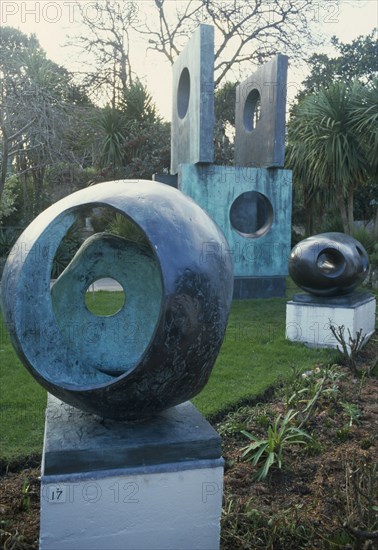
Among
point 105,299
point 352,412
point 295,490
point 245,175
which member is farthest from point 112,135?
point 295,490

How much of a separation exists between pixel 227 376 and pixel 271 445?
2147mm

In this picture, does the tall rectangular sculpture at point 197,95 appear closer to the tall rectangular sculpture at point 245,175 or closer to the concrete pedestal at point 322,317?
the tall rectangular sculpture at point 245,175

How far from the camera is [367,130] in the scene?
15195 mm

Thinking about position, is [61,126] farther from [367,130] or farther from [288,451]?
[288,451]

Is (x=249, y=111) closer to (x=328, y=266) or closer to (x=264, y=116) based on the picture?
(x=264, y=116)

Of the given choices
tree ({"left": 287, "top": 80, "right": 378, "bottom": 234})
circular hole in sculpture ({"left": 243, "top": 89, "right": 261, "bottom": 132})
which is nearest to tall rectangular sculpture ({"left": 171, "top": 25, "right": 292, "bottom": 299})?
circular hole in sculpture ({"left": 243, "top": 89, "right": 261, "bottom": 132})

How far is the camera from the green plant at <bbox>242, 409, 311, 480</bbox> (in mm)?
4094

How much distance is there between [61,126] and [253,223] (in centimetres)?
603

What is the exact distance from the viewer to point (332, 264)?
810 cm

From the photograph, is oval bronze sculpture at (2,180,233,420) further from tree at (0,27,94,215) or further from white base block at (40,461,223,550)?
tree at (0,27,94,215)

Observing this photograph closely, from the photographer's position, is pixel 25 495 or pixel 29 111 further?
pixel 29 111

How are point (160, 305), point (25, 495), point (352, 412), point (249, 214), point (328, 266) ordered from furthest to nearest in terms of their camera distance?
point (249, 214) → point (328, 266) → point (352, 412) → point (25, 495) → point (160, 305)

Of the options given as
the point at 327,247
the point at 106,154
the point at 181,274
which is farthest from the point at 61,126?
the point at 181,274

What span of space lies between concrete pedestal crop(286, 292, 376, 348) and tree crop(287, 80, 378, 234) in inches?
320
